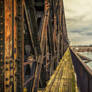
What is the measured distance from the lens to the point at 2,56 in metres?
1.62

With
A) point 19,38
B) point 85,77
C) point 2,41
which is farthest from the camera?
point 85,77

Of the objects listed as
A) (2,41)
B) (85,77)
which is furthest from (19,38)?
(85,77)

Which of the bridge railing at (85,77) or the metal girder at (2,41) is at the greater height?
the metal girder at (2,41)

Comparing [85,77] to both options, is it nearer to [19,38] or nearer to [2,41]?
[19,38]

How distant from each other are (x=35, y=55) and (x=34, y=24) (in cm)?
92

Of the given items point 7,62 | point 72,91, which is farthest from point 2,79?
point 72,91

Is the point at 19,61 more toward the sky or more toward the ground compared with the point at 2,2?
more toward the ground

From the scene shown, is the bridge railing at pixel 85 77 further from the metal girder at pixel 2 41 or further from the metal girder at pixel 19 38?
the metal girder at pixel 2 41

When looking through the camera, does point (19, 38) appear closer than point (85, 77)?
Yes

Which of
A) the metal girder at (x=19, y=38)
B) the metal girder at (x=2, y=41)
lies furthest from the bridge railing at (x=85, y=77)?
the metal girder at (x=2, y=41)

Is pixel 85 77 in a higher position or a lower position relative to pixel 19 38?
lower

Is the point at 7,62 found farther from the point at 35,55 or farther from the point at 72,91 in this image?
the point at 72,91

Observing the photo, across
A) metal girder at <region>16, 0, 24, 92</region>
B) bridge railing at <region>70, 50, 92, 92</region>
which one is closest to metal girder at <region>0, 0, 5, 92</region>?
metal girder at <region>16, 0, 24, 92</region>

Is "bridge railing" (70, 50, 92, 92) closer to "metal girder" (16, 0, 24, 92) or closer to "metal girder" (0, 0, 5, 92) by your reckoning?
"metal girder" (16, 0, 24, 92)
